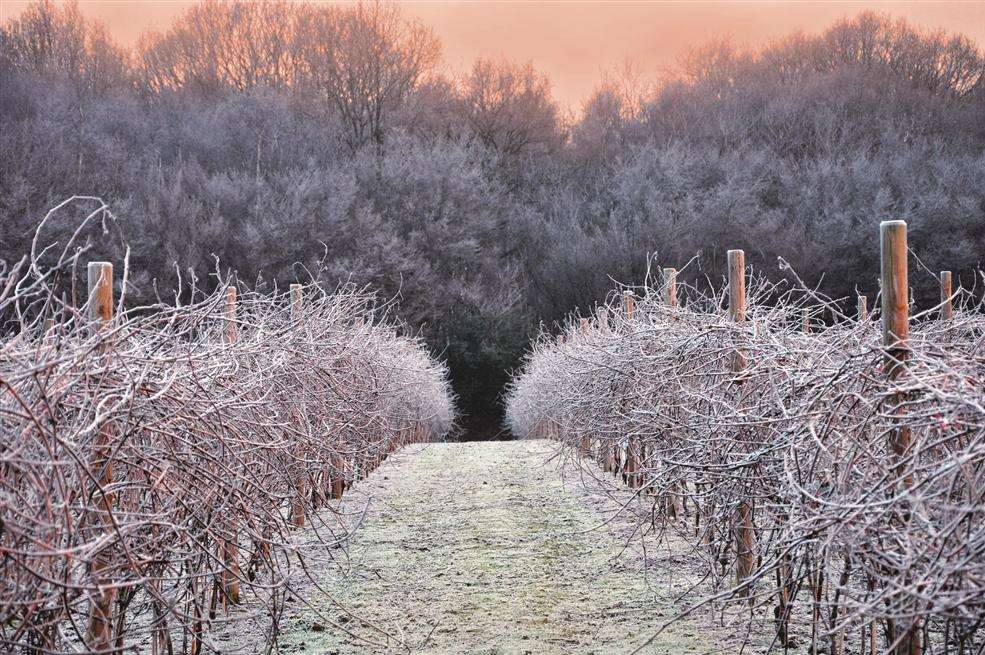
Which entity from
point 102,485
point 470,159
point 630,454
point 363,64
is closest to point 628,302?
point 630,454

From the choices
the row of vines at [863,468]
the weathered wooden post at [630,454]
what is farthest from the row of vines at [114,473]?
the weathered wooden post at [630,454]

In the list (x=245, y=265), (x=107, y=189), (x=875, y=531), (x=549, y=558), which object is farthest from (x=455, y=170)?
(x=875, y=531)

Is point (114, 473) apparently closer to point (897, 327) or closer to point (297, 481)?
point (897, 327)

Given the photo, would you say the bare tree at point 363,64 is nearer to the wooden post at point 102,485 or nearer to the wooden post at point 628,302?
the wooden post at point 628,302

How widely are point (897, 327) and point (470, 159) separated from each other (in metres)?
30.9

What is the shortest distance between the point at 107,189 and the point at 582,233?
14547mm

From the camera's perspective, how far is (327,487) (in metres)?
10.1

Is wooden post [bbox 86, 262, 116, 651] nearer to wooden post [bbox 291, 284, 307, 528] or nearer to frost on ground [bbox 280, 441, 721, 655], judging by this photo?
frost on ground [bbox 280, 441, 721, 655]

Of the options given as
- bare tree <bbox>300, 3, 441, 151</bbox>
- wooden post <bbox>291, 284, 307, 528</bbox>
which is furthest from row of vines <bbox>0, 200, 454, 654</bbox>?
bare tree <bbox>300, 3, 441, 151</bbox>

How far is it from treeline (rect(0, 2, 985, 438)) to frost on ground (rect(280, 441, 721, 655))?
14795 mm

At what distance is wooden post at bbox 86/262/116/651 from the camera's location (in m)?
3.33

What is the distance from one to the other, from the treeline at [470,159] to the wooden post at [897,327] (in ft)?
65.6

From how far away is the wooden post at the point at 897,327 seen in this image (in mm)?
3510

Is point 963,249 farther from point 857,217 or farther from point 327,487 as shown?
point 327,487
